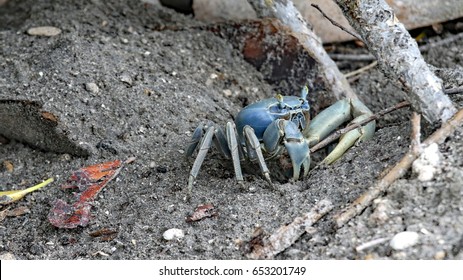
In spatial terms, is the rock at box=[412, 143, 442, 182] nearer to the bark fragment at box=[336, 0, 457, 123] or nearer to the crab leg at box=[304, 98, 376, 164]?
the bark fragment at box=[336, 0, 457, 123]

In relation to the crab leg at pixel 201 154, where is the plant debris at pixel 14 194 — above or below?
below

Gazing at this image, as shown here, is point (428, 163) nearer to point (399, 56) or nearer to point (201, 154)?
point (399, 56)

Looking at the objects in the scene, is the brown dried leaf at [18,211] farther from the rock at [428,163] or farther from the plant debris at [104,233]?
the rock at [428,163]

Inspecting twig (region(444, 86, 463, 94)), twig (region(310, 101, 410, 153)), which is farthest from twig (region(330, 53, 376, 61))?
twig (region(444, 86, 463, 94))

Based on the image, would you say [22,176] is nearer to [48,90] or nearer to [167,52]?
[48,90]

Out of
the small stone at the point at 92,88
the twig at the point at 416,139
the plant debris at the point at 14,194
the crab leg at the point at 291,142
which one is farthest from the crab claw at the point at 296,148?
the plant debris at the point at 14,194

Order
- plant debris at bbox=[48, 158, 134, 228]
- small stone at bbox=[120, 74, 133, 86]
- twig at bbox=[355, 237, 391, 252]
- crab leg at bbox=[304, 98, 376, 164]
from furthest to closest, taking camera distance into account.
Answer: small stone at bbox=[120, 74, 133, 86] < crab leg at bbox=[304, 98, 376, 164] < plant debris at bbox=[48, 158, 134, 228] < twig at bbox=[355, 237, 391, 252]

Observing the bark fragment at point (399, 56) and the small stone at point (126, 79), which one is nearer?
the bark fragment at point (399, 56)

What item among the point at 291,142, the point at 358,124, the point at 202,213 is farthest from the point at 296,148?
the point at 202,213
